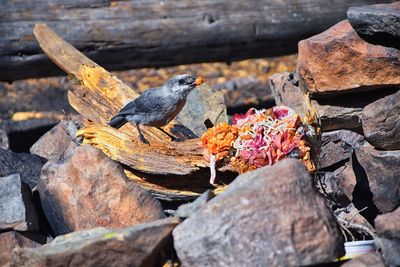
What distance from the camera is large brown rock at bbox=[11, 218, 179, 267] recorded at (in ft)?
14.6

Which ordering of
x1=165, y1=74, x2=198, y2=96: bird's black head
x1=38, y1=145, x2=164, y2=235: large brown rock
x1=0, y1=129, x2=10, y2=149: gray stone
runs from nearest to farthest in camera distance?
x1=38, y1=145, x2=164, y2=235: large brown rock → x1=165, y1=74, x2=198, y2=96: bird's black head → x1=0, y1=129, x2=10, y2=149: gray stone

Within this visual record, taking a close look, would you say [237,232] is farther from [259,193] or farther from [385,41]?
[385,41]

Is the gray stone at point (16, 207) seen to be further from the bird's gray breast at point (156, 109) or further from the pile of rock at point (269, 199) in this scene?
the bird's gray breast at point (156, 109)

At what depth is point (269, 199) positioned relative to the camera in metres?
4.34

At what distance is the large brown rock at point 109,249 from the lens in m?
4.46

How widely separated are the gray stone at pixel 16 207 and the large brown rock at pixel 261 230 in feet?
4.85

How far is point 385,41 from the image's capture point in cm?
560

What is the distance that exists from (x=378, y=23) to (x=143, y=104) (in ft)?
5.94

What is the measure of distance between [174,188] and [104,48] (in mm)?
3375

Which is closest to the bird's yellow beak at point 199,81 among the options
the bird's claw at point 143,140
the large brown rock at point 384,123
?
the bird's claw at point 143,140

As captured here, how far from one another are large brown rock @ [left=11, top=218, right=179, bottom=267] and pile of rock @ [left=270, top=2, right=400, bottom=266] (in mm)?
1607

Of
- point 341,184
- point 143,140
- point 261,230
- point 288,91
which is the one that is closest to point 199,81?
point 143,140

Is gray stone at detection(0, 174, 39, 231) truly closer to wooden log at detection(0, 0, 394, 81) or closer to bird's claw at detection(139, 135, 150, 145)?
bird's claw at detection(139, 135, 150, 145)

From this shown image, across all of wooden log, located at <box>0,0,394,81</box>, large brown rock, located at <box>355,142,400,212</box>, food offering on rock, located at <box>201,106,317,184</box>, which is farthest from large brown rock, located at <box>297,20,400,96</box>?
wooden log, located at <box>0,0,394,81</box>
